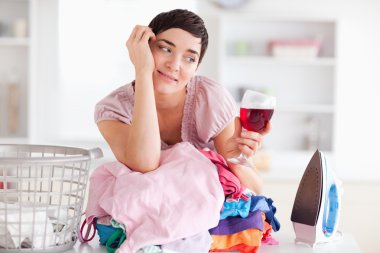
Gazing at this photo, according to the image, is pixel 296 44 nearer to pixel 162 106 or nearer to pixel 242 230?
pixel 162 106

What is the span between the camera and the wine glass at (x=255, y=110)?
4.90ft

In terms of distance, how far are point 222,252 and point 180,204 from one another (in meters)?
0.19

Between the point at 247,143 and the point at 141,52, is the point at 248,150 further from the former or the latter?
the point at 141,52

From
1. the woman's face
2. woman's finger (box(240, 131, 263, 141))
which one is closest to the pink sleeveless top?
the woman's face

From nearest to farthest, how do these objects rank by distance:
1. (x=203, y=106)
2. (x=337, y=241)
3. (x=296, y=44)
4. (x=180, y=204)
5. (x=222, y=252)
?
(x=180, y=204)
(x=222, y=252)
(x=337, y=241)
(x=203, y=106)
(x=296, y=44)

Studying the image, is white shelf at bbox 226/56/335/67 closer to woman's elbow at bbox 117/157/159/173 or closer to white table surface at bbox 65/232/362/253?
white table surface at bbox 65/232/362/253

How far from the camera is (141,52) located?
5.16 ft

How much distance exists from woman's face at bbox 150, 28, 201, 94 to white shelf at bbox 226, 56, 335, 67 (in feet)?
9.38

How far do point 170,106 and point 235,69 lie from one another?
113 inches

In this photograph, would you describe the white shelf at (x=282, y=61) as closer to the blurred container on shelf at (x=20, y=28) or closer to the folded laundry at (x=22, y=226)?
the blurred container on shelf at (x=20, y=28)

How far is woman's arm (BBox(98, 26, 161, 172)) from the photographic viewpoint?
1.50m

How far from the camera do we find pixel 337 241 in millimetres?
1642

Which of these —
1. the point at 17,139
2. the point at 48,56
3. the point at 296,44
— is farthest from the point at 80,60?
the point at 296,44

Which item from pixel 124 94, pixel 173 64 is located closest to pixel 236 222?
pixel 173 64
